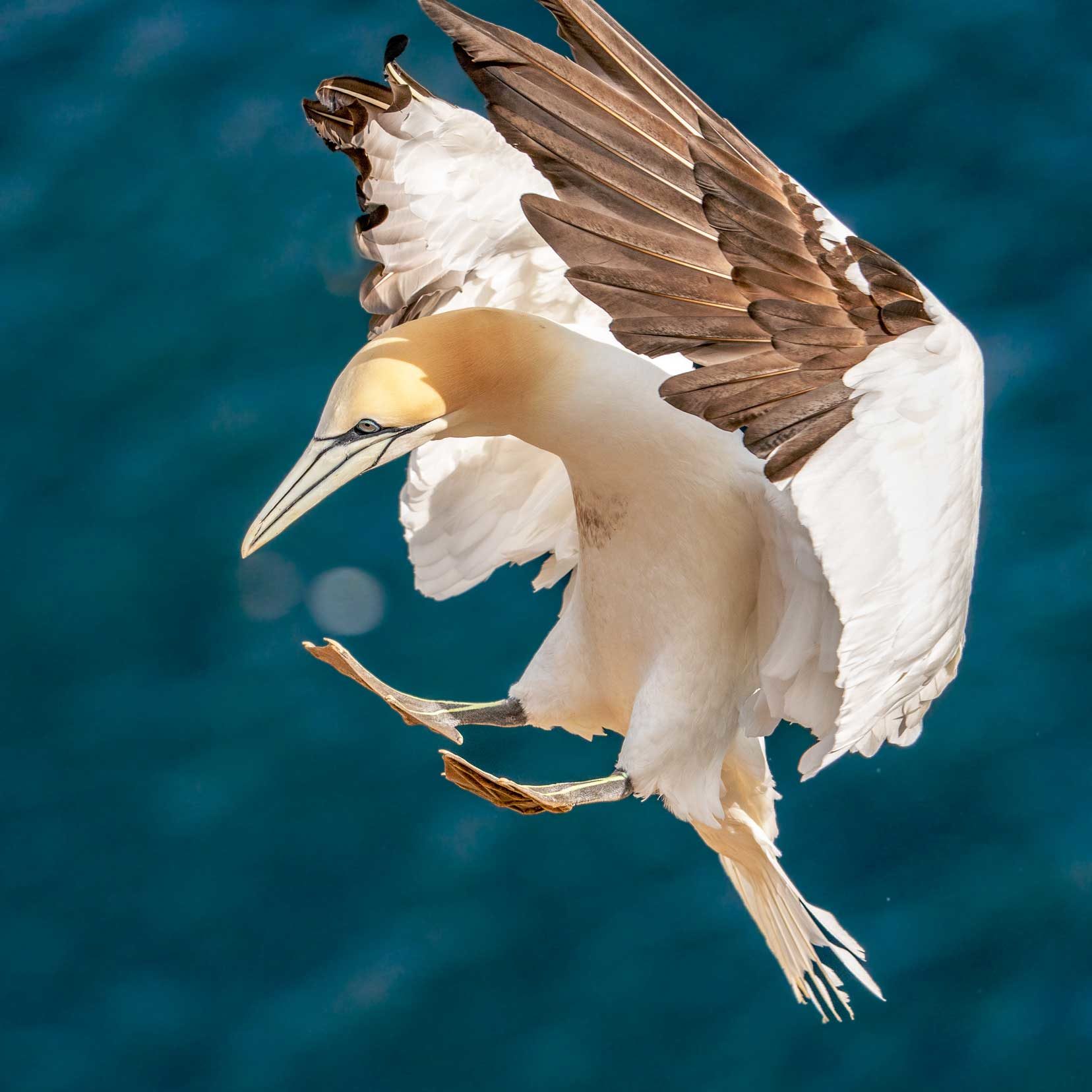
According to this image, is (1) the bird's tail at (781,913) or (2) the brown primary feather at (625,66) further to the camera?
(1) the bird's tail at (781,913)

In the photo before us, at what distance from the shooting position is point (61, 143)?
15.0 feet

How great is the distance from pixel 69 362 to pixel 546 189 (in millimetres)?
2424

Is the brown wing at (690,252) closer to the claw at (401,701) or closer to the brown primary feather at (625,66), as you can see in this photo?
the brown primary feather at (625,66)

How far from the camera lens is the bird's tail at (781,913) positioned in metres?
2.32

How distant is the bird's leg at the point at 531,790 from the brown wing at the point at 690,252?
67 cm

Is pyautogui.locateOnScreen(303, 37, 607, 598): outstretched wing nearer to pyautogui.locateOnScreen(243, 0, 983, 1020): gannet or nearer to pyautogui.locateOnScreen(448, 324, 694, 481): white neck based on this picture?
pyautogui.locateOnScreen(243, 0, 983, 1020): gannet

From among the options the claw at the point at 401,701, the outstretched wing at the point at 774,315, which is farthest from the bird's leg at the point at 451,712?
the outstretched wing at the point at 774,315

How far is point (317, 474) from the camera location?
5.95 feet

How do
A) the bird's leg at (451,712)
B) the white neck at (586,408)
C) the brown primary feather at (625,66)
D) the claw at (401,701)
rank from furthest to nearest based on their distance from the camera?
the bird's leg at (451,712) < the claw at (401,701) < the white neck at (586,408) < the brown primary feather at (625,66)

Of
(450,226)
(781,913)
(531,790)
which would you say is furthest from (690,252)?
(781,913)

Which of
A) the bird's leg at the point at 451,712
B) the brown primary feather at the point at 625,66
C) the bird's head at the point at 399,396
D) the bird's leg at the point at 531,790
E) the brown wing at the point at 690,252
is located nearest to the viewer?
the brown wing at the point at 690,252

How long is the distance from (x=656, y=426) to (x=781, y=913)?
0.90 m

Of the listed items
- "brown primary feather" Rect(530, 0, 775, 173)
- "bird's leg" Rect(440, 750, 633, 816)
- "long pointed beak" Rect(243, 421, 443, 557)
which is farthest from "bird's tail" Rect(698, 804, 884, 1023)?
"brown primary feather" Rect(530, 0, 775, 173)

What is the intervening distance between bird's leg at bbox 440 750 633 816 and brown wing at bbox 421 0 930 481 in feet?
2.21
